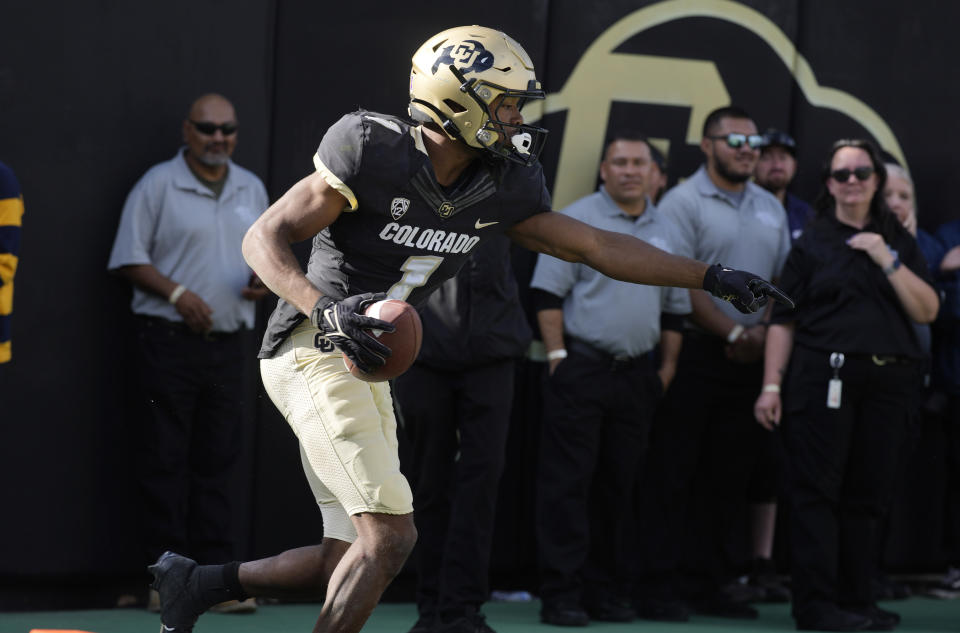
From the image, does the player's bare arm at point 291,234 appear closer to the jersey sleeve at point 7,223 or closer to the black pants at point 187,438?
the jersey sleeve at point 7,223

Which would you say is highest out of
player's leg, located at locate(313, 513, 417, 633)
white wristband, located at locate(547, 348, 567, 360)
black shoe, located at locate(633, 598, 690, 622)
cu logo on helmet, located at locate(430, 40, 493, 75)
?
cu logo on helmet, located at locate(430, 40, 493, 75)

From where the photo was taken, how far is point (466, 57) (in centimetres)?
438

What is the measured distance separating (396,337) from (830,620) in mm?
3117

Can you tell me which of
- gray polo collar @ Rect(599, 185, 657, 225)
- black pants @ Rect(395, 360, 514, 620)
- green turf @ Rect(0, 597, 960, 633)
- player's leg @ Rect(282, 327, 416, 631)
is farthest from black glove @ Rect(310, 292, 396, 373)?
gray polo collar @ Rect(599, 185, 657, 225)

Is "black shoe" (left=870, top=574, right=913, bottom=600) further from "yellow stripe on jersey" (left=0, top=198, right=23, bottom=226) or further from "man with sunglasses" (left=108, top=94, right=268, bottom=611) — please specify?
"yellow stripe on jersey" (left=0, top=198, right=23, bottom=226)

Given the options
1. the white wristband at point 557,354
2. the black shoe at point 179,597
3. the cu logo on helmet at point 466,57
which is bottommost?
the black shoe at point 179,597

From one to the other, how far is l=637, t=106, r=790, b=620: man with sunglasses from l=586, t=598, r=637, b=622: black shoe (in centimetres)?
36

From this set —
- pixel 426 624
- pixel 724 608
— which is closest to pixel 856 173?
pixel 724 608

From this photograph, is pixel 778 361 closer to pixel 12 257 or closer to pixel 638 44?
pixel 638 44

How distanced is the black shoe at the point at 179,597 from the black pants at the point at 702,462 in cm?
266

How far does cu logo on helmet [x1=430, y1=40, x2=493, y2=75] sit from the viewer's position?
4363 mm

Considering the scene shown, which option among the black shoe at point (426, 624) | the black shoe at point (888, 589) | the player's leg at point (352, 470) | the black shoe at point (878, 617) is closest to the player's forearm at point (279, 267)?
the player's leg at point (352, 470)

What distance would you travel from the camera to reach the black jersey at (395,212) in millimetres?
4160

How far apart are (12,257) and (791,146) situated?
3.76 meters
